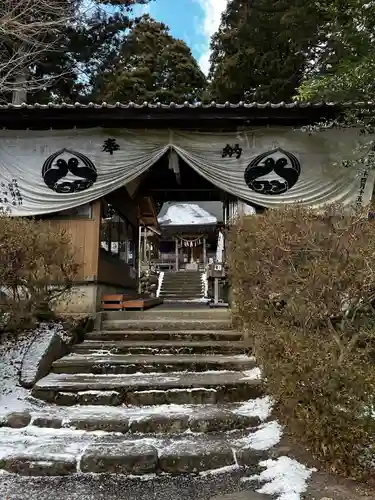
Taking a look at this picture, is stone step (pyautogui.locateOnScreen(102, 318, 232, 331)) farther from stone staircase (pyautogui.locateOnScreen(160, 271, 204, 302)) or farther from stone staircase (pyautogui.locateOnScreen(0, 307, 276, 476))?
stone staircase (pyautogui.locateOnScreen(160, 271, 204, 302))

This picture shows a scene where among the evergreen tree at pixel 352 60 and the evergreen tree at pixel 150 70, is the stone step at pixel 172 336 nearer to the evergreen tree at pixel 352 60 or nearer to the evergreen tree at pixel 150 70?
the evergreen tree at pixel 352 60

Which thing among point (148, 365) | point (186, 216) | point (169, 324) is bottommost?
point (148, 365)

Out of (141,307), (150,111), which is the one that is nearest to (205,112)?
(150,111)

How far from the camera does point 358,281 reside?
153 inches

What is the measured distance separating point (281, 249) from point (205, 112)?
4.04 m

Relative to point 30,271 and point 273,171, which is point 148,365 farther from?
point 273,171

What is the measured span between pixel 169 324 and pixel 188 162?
10.1 ft

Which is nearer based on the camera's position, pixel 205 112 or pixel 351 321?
pixel 351 321

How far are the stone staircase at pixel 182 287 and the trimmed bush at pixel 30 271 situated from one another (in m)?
11.5

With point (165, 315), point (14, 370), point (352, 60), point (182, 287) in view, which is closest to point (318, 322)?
point (14, 370)

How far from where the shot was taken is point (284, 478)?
3.26m

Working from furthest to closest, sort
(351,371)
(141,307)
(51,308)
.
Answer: (141,307), (51,308), (351,371)

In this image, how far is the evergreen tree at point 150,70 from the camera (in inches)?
755

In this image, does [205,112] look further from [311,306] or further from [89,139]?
[311,306]
